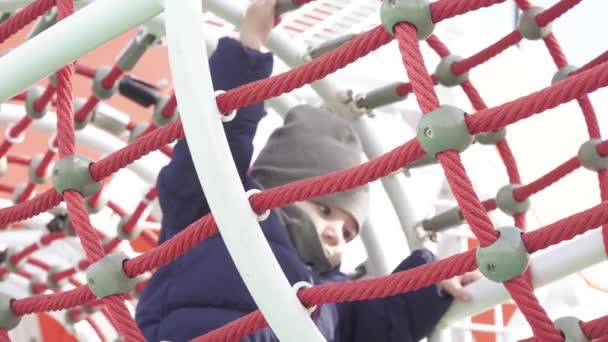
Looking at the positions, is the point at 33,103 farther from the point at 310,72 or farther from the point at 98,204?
the point at 310,72

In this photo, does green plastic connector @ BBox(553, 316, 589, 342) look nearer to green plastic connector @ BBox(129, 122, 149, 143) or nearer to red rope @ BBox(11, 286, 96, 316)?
red rope @ BBox(11, 286, 96, 316)

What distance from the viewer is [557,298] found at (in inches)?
54.6

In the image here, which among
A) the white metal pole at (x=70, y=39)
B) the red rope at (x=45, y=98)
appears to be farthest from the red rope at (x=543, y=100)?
the red rope at (x=45, y=98)

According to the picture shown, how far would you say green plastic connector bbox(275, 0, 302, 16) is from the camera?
0.83 m

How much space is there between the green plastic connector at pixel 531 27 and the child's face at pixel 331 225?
0.32 m

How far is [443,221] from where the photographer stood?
1.14 meters

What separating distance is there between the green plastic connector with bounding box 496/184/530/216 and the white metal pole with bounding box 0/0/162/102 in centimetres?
49

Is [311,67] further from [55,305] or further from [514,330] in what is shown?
[514,330]

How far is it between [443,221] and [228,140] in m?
0.36

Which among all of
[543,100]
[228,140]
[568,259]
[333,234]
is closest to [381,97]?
[333,234]

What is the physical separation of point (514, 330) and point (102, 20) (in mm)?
822

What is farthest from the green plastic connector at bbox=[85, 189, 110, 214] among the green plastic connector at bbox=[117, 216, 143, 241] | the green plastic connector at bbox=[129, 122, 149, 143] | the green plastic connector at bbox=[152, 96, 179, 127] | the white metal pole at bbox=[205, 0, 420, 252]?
the white metal pole at bbox=[205, 0, 420, 252]

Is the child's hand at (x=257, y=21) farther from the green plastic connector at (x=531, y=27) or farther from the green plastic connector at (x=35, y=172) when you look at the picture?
the green plastic connector at (x=35, y=172)

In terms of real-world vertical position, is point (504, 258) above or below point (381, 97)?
below
